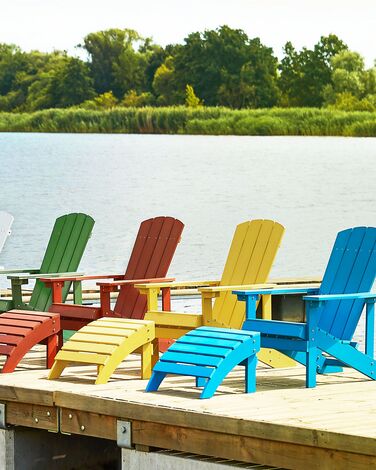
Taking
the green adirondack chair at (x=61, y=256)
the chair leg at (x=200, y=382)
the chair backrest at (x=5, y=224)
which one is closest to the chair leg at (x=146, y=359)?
the chair leg at (x=200, y=382)

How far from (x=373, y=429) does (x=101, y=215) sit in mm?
27055

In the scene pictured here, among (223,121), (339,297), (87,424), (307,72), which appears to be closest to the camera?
(87,424)

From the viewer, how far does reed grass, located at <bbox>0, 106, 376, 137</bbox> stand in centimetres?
4453

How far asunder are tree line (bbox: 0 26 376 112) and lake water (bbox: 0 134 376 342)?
1.91 metres

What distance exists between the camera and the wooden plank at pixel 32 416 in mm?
5480

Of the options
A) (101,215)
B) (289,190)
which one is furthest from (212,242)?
(289,190)

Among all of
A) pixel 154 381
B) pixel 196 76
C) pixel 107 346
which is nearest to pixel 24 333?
pixel 107 346

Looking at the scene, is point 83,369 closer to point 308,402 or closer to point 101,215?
point 308,402

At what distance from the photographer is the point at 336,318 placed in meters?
6.02

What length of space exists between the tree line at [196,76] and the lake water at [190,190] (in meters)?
1.91

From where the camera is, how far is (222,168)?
4525cm

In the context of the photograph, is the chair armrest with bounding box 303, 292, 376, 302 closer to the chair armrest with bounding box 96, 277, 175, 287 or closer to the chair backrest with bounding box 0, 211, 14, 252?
the chair armrest with bounding box 96, 277, 175, 287

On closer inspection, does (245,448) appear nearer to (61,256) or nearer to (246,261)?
(246,261)

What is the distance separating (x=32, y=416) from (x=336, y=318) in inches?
57.8
